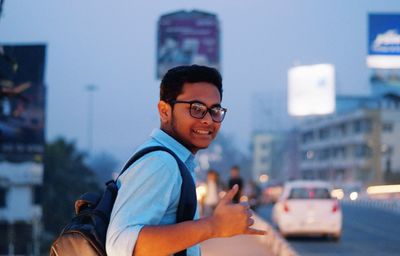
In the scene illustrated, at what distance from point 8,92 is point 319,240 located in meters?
9.36

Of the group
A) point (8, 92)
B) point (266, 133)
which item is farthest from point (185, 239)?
point (266, 133)

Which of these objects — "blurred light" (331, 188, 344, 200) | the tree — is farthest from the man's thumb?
the tree

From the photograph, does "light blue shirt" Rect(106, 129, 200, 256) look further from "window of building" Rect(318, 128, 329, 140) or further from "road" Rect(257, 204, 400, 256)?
"window of building" Rect(318, 128, 329, 140)

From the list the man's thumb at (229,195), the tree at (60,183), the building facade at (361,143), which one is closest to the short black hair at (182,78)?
the man's thumb at (229,195)

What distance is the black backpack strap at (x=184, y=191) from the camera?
2168 millimetres

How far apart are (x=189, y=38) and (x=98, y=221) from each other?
20494 millimetres

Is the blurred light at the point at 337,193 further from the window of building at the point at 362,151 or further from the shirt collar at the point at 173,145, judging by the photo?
the window of building at the point at 362,151

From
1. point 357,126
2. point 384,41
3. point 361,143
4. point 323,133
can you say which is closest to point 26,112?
point 384,41

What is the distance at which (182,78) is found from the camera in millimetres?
2381

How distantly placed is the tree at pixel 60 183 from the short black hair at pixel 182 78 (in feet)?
153

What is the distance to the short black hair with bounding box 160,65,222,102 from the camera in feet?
7.80

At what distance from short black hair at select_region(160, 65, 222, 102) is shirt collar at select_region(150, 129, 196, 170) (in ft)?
0.38

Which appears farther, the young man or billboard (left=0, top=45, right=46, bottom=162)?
billboard (left=0, top=45, right=46, bottom=162)

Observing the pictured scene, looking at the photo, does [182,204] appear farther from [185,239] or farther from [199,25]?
[199,25]
